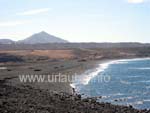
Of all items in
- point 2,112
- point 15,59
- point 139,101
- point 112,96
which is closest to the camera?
point 2,112

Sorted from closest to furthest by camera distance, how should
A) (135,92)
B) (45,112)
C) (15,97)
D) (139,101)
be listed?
(45,112) < (15,97) < (139,101) < (135,92)

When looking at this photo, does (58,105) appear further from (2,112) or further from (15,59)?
(15,59)

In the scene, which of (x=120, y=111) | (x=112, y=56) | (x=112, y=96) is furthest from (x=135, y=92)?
(x=112, y=56)

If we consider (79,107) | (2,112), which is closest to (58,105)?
(79,107)

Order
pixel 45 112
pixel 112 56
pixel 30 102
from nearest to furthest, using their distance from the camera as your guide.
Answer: pixel 45 112
pixel 30 102
pixel 112 56

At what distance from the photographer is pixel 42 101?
34.5 meters

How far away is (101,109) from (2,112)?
32.0 ft

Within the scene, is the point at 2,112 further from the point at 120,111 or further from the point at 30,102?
the point at 120,111

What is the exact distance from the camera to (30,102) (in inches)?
1282

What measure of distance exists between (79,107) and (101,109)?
1909 mm

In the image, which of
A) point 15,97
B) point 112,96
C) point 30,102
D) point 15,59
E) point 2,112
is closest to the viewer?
point 2,112

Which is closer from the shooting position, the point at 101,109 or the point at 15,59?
the point at 101,109

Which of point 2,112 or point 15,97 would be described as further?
point 15,97

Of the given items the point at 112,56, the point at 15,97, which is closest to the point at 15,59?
the point at 112,56
